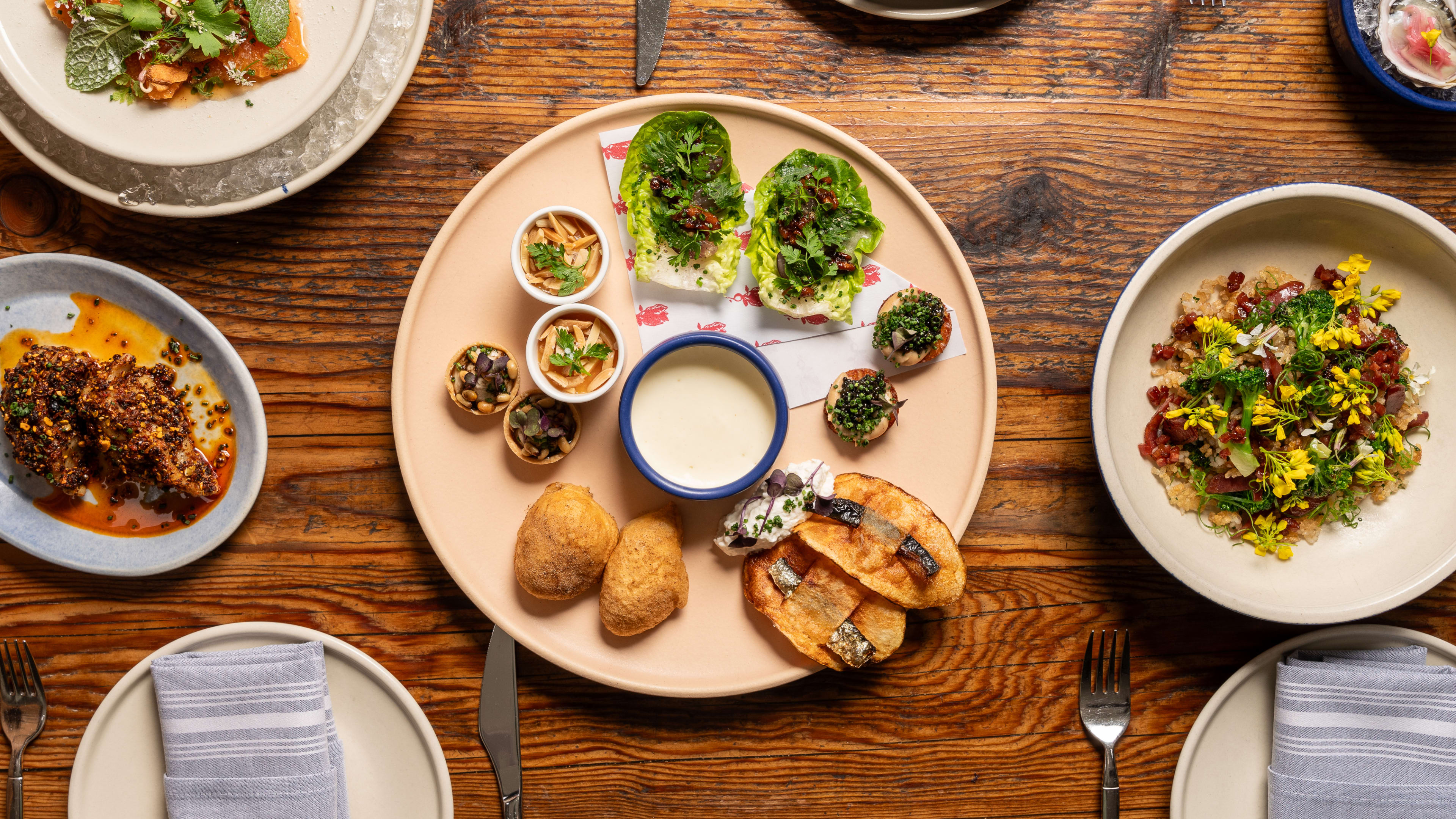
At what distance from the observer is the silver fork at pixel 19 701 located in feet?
11.9

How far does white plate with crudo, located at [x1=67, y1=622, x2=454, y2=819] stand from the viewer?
3547mm

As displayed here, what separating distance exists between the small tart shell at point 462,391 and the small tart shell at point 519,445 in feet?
0.11

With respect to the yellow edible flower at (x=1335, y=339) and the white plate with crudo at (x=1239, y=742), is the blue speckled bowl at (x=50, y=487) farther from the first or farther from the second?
the yellow edible flower at (x=1335, y=339)

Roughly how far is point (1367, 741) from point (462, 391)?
4539 millimetres

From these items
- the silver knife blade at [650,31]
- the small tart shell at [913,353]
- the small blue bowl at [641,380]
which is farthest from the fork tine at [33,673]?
the small tart shell at [913,353]

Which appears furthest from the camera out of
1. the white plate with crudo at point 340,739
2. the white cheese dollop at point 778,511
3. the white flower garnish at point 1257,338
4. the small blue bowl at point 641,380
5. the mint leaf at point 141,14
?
the white plate with crudo at point 340,739

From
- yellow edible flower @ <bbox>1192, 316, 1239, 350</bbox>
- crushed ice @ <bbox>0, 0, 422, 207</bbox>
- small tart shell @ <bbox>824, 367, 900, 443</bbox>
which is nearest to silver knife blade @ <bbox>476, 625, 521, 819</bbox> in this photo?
small tart shell @ <bbox>824, 367, 900, 443</bbox>

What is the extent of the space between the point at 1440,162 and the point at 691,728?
185 inches

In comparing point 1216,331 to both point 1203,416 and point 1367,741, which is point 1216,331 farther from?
point 1367,741

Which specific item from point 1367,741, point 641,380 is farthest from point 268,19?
point 1367,741

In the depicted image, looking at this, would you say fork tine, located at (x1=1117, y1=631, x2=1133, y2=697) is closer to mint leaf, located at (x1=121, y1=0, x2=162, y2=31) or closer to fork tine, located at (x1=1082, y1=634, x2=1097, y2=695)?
fork tine, located at (x1=1082, y1=634, x2=1097, y2=695)

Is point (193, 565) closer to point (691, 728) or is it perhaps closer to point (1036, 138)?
point (691, 728)

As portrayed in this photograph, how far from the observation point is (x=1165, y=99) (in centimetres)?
369

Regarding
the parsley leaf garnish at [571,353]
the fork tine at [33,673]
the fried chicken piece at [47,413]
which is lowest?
the fork tine at [33,673]
